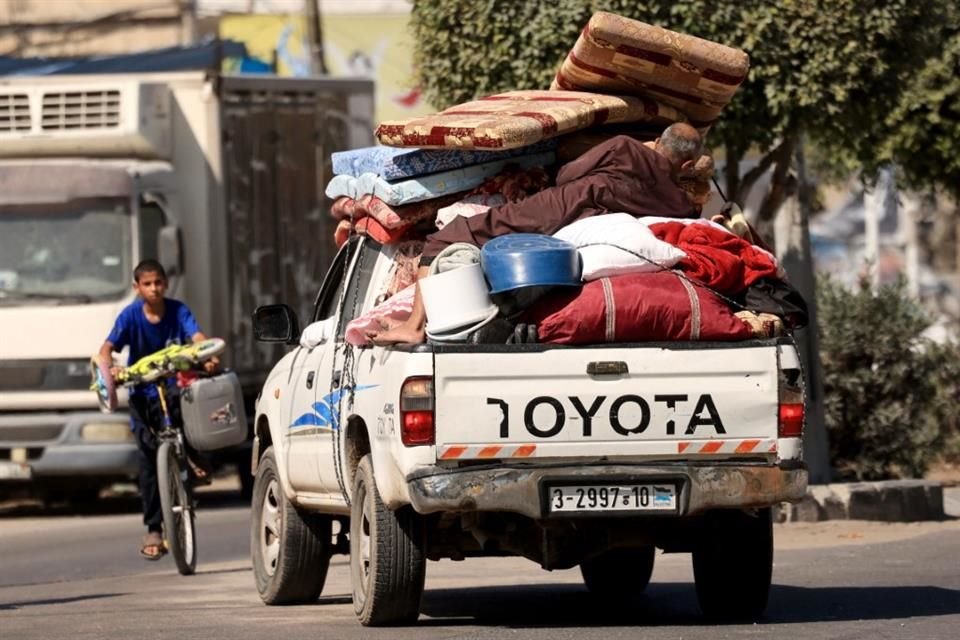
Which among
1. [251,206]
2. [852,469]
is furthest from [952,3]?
[251,206]

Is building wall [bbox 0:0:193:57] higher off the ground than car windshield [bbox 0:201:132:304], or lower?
higher

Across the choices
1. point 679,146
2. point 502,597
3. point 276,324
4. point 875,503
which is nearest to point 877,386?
point 875,503

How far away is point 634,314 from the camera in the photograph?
29.6 ft

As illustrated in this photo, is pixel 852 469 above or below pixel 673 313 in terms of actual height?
below

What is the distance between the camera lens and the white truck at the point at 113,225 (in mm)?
18594

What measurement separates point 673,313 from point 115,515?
37.8 feet

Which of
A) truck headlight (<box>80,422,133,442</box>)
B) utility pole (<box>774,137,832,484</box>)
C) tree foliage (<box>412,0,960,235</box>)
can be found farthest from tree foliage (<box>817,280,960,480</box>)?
truck headlight (<box>80,422,133,442</box>)

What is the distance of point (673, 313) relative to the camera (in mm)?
9070

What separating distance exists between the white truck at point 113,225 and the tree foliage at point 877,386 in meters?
5.09

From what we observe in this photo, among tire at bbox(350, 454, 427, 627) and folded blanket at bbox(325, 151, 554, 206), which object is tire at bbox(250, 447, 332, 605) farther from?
folded blanket at bbox(325, 151, 554, 206)

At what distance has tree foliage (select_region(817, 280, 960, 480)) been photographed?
18812 millimetres

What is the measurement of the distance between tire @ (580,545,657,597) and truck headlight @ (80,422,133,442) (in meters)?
7.88

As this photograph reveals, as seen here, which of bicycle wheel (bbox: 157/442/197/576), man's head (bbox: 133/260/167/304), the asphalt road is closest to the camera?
the asphalt road

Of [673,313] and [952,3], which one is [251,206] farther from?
[673,313]
